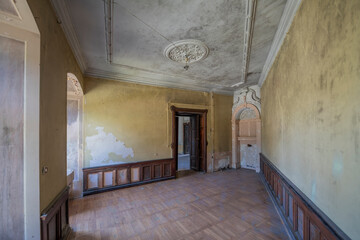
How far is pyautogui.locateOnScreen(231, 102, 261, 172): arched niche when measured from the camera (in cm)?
639

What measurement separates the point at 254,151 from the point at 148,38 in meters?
5.84

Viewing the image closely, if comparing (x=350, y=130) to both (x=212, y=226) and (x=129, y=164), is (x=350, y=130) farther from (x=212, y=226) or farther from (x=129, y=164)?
(x=129, y=164)

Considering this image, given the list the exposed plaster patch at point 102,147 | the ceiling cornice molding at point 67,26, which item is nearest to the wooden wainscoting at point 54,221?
the exposed plaster patch at point 102,147

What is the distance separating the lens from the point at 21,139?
1550 millimetres

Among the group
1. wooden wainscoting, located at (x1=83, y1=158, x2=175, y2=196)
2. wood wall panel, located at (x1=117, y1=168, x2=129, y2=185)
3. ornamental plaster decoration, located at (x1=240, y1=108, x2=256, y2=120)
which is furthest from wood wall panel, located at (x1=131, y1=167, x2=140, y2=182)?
ornamental plaster decoration, located at (x1=240, y1=108, x2=256, y2=120)

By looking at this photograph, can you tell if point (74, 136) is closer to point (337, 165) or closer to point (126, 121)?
point (126, 121)

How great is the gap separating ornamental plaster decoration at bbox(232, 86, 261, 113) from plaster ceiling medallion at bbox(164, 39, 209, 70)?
3.42 metres

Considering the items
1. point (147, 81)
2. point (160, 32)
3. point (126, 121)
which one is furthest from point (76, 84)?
point (160, 32)

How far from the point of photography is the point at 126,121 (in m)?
4.79

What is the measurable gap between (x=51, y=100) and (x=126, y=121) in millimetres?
2819

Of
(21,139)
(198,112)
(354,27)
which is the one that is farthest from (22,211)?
(198,112)

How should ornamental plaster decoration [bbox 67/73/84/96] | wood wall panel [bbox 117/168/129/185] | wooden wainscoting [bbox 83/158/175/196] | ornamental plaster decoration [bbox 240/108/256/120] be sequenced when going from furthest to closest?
ornamental plaster decoration [bbox 240/108/256/120]
wood wall panel [bbox 117/168/129/185]
wooden wainscoting [bbox 83/158/175/196]
ornamental plaster decoration [bbox 67/73/84/96]

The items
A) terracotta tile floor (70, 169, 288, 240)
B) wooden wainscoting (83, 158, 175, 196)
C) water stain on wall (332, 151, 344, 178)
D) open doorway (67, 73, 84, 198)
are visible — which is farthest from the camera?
wooden wainscoting (83, 158, 175, 196)

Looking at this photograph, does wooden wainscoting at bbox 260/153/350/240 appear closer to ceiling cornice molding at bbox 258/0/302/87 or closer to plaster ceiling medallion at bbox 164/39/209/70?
ceiling cornice molding at bbox 258/0/302/87
